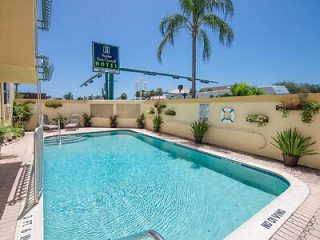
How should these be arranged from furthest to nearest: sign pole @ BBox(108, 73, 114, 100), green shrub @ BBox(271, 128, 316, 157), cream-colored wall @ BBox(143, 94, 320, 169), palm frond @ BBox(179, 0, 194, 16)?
sign pole @ BBox(108, 73, 114, 100), palm frond @ BBox(179, 0, 194, 16), cream-colored wall @ BBox(143, 94, 320, 169), green shrub @ BBox(271, 128, 316, 157)

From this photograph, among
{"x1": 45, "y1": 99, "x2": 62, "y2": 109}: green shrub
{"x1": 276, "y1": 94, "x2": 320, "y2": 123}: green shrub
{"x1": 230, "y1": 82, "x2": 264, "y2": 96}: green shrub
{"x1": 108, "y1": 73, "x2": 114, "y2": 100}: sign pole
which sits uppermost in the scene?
{"x1": 108, "y1": 73, "x2": 114, "y2": 100}: sign pole

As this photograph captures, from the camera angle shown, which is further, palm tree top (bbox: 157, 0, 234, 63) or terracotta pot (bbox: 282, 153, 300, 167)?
palm tree top (bbox: 157, 0, 234, 63)

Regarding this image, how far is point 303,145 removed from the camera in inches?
259

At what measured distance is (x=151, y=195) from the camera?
5.26 metres

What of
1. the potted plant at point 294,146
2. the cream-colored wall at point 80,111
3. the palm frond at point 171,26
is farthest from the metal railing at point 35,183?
the cream-colored wall at point 80,111

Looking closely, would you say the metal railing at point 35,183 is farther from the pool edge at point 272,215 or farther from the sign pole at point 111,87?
the sign pole at point 111,87

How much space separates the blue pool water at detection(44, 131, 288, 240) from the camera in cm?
387

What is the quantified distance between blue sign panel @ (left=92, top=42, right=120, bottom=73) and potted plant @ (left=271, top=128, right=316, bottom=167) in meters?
15.2

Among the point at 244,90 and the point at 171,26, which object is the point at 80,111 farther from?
the point at 244,90

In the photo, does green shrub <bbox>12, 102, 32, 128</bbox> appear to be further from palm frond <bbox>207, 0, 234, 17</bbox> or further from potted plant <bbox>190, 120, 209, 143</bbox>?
palm frond <bbox>207, 0, 234, 17</bbox>

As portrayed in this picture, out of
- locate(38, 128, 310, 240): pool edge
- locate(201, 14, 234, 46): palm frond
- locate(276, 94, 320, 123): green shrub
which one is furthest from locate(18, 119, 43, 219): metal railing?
locate(201, 14, 234, 46): palm frond

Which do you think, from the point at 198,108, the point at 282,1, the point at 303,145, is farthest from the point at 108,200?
the point at 282,1

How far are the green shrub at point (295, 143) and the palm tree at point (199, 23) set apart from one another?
7.05m

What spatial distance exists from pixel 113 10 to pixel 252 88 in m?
11.6
